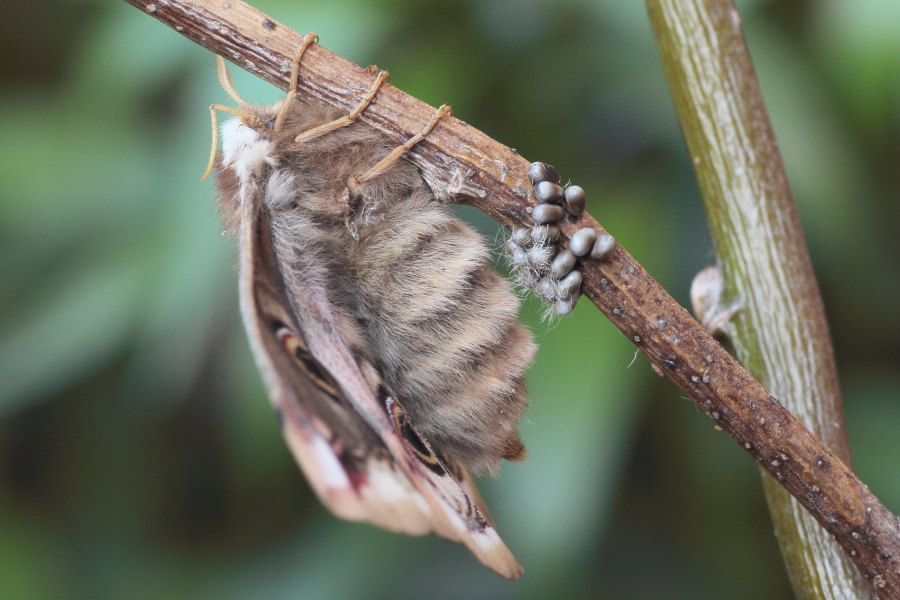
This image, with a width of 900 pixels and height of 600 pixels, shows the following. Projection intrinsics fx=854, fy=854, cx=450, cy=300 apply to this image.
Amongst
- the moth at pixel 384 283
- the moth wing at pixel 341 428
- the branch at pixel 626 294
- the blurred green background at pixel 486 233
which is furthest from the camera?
the blurred green background at pixel 486 233

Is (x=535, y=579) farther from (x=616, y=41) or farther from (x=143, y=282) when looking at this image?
(x=616, y=41)

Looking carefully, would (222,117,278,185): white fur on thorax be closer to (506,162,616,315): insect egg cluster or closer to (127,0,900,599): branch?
(127,0,900,599): branch

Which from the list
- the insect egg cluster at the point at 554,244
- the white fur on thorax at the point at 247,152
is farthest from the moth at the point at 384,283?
the insect egg cluster at the point at 554,244

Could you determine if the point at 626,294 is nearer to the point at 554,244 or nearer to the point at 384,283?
the point at 554,244

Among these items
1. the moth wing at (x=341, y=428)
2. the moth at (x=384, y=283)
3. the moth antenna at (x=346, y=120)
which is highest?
the moth antenna at (x=346, y=120)

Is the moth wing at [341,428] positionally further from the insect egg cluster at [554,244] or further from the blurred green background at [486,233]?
the blurred green background at [486,233]

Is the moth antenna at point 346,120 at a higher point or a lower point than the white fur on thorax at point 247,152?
higher

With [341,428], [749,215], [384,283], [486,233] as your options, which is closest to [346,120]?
[384,283]
